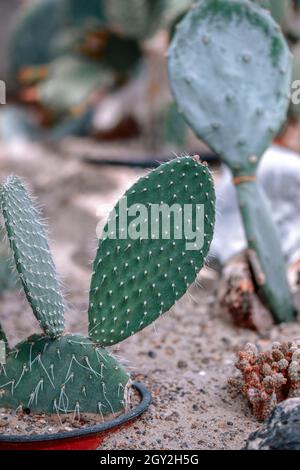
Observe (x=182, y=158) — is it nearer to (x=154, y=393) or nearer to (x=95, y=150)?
(x=154, y=393)

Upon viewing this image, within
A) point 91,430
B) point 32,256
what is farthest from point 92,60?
point 91,430

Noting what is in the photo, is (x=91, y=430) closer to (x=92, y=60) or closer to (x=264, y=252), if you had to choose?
(x=264, y=252)

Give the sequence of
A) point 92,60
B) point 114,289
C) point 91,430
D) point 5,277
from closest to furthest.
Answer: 1. point 91,430
2. point 114,289
3. point 5,277
4. point 92,60

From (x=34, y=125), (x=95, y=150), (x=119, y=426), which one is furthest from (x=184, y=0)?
(x=119, y=426)

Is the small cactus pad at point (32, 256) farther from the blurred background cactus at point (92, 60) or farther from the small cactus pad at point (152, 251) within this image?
the blurred background cactus at point (92, 60)

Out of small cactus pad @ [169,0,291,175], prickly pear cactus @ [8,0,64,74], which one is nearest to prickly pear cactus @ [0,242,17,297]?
small cactus pad @ [169,0,291,175]

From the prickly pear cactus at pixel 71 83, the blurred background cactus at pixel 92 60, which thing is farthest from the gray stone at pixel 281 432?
the prickly pear cactus at pixel 71 83
